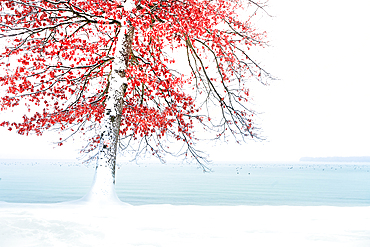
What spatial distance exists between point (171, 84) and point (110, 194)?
4.77m

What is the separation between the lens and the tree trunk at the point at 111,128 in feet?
39.1

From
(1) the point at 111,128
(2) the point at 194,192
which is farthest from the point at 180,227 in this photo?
(2) the point at 194,192

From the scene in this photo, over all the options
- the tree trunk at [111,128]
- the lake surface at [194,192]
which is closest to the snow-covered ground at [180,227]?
the tree trunk at [111,128]

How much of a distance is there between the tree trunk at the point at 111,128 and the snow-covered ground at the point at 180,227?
3.92 feet

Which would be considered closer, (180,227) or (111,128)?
(180,227)

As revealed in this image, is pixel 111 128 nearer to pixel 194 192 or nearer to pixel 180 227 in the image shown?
pixel 180 227

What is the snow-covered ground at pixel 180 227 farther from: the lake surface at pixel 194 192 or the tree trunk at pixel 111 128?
the lake surface at pixel 194 192

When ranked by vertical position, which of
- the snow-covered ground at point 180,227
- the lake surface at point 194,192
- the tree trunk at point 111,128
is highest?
the tree trunk at point 111,128

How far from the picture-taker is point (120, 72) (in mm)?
12711

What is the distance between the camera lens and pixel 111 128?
12.5 metres

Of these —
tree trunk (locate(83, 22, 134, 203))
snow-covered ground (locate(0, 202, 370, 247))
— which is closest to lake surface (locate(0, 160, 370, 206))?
tree trunk (locate(83, 22, 134, 203))

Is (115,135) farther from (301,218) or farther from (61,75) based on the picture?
(301,218)

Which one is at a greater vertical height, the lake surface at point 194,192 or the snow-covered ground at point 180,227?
the snow-covered ground at point 180,227

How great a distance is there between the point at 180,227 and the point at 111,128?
5.41m
